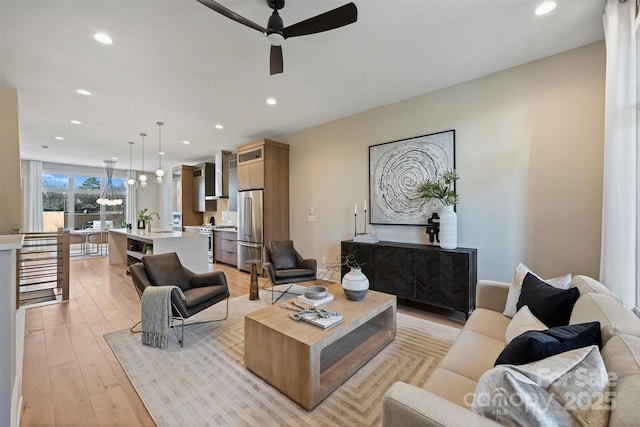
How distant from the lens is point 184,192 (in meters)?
7.93

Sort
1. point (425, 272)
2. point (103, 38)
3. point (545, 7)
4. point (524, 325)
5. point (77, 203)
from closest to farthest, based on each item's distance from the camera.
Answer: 1. point (524, 325)
2. point (545, 7)
3. point (103, 38)
4. point (425, 272)
5. point (77, 203)

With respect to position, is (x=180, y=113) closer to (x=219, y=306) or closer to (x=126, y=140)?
(x=126, y=140)

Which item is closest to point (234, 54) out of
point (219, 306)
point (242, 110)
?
point (242, 110)

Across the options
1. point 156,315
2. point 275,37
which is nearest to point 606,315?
point 275,37

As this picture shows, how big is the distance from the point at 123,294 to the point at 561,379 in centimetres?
512

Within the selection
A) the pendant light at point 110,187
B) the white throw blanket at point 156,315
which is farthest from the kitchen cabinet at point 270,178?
the pendant light at point 110,187

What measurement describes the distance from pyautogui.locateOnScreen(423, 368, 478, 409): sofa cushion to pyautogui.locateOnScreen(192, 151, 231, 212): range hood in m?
6.42

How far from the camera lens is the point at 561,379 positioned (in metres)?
0.87

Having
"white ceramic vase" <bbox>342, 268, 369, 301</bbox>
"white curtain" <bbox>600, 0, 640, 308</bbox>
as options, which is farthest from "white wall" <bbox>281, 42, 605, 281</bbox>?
"white ceramic vase" <bbox>342, 268, 369, 301</bbox>

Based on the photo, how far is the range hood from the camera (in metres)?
6.88

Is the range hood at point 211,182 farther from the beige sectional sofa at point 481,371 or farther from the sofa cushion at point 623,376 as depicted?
the sofa cushion at point 623,376

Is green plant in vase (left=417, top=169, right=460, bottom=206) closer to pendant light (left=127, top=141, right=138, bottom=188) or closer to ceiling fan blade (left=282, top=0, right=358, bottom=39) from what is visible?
ceiling fan blade (left=282, top=0, right=358, bottom=39)

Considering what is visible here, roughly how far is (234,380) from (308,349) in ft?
2.55

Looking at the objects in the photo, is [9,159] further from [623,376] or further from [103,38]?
[623,376]
